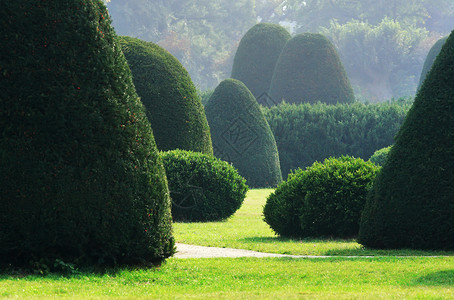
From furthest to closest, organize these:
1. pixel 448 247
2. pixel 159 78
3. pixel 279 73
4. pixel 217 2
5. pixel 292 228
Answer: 1. pixel 217 2
2. pixel 279 73
3. pixel 159 78
4. pixel 292 228
5. pixel 448 247

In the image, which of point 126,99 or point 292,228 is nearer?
point 126,99

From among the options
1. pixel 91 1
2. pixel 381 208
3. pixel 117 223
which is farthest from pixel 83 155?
pixel 381 208

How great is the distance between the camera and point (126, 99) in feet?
24.9

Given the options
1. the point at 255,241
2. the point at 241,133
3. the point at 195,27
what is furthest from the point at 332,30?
the point at 255,241

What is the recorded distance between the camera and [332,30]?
59781mm

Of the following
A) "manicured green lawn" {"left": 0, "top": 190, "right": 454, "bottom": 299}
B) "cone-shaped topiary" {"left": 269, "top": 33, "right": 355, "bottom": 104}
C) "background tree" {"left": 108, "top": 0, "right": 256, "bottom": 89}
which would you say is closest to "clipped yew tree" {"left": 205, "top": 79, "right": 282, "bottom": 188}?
"cone-shaped topiary" {"left": 269, "top": 33, "right": 355, "bottom": 104}

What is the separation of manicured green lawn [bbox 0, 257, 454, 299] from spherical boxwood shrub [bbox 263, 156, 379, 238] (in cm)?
268

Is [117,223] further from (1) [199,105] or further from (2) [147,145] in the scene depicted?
(1) [199,105]

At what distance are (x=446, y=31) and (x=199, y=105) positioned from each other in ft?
188

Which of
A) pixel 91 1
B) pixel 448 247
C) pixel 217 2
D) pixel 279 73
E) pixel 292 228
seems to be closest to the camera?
pixel 91 1

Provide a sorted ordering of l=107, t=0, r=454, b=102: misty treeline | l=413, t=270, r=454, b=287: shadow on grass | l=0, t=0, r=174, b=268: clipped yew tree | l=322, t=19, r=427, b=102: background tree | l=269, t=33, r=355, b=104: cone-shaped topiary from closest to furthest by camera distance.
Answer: l=413, t=270, r=454, b=287: shadow on grass
l=0, t=0, r=174, b=268: clipped yew tree
l=269, t=33, r=355, b=104: cone-shaped topiary
l=322, t=19, r=427, b=102: background tree
l=107, t=0, r=454, b=102: misty treeline

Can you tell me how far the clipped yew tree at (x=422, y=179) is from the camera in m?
8.73

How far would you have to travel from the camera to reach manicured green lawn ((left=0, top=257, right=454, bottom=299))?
240 inches

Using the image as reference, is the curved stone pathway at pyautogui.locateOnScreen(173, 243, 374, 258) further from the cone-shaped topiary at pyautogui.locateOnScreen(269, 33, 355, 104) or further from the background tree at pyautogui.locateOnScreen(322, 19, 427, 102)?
the background tree at pyautogui.locateOnScreen(322, 19, 427, 102)
